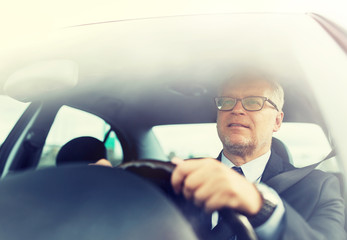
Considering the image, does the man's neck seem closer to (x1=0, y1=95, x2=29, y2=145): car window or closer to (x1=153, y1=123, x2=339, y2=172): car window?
(x1=153, y1=123, x2=339, y2=172): car window

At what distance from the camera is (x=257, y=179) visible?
1.01 meters

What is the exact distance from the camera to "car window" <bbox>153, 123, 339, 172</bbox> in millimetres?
1096

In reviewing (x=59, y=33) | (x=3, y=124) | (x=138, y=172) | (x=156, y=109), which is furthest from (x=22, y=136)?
(x=138, y=172)

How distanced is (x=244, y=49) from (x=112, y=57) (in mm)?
456

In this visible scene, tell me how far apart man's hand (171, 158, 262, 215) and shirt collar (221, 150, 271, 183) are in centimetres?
13

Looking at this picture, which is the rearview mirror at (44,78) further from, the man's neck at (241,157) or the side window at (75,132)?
the man's neck at (241,157)

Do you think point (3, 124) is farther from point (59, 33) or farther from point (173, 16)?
point (173, 16)

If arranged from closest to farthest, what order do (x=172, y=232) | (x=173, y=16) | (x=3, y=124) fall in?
1. (x=172, y=232)
2. (x=173, y=16)
3. (x=3, y=124)

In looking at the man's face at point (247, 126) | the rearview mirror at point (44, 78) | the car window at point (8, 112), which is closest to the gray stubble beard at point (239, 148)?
the man's face at point (247, 126)

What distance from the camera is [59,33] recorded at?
141 centimetres

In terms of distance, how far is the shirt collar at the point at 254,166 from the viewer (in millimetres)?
1015

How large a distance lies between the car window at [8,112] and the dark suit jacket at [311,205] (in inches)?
39.9

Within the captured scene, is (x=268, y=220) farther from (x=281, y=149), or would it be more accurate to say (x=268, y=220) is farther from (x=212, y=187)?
(x=281, y=149)

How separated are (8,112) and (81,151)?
52 cm
